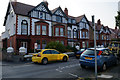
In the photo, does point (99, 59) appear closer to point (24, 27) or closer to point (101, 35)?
point (24, 27)

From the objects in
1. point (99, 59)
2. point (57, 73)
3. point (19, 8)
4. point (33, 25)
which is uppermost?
point (19, 8)

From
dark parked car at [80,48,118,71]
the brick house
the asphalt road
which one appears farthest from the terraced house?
the brick house

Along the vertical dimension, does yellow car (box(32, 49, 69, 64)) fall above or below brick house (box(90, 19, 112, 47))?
below

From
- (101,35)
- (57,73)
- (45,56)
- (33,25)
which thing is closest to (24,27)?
(33,25)

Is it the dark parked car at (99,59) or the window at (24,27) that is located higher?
the window at (24,27)

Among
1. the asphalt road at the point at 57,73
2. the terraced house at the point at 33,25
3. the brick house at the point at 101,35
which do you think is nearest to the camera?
the asphalt road at the point at 57,73

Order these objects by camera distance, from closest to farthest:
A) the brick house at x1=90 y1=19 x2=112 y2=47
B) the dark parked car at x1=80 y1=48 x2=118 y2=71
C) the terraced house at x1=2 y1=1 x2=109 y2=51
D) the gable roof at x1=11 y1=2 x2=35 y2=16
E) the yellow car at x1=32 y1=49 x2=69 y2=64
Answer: the dark parked car at x1=80 y1=48 x2=118 y2=71, the yellow car at x1=32 y1=49 x2=69 y2=64, the terraced house at x1=2 y1=1 x2=109 y2=51, the gable roof at x1=11 y1=2 x2=35 y2=16, the brick house at x1=90 y1=19 x2=112 y2=47

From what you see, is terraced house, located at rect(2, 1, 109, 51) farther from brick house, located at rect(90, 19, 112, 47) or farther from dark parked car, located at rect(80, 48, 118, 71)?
brick house, located at rect(90, 19, 112, 47)

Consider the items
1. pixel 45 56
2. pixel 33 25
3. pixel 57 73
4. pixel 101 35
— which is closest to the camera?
pixel 57 73

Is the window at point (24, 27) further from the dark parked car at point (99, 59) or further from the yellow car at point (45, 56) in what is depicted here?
the dark parked car at point (99, 59)

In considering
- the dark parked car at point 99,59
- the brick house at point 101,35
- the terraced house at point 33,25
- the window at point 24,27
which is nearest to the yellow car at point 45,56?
the dark parked car at point 99,59

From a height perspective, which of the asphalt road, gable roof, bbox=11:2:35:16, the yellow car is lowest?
the asphalt road

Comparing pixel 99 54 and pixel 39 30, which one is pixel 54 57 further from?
pixel 39 30

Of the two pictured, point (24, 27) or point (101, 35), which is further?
point (101, 35)
